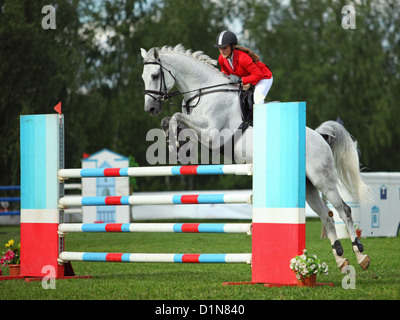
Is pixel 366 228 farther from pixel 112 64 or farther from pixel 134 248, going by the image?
pixel 112 64

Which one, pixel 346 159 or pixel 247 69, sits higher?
pixel 247 69

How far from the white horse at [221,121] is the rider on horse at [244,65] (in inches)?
7.3

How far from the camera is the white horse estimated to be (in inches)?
208

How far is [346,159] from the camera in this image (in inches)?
233

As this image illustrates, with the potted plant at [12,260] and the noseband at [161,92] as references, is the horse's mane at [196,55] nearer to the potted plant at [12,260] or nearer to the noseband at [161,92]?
the noseband at [161,92]

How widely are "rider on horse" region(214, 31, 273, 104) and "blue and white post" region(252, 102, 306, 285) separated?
2.60 ft

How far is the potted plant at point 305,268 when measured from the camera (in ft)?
14.1

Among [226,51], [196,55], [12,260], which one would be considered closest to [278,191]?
[226,51]

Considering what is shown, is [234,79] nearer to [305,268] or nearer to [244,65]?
[244,65]

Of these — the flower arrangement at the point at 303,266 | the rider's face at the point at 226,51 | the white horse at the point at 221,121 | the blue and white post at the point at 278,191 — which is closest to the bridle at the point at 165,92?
the white horse at the point at 221,121

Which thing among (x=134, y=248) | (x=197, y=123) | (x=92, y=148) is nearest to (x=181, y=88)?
(x=197, y=123)

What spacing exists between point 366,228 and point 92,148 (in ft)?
60.3

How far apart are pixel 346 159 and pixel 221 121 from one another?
4.45 feet

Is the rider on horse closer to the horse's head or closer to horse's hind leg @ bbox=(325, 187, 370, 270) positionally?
the horse's head
